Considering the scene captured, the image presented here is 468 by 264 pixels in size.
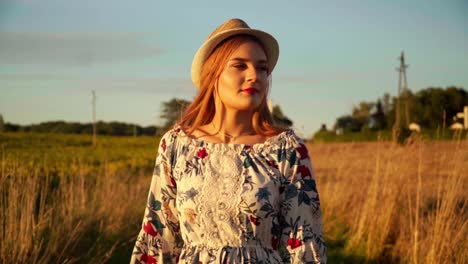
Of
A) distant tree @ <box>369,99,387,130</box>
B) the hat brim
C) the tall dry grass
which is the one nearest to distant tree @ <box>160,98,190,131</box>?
the hat brim

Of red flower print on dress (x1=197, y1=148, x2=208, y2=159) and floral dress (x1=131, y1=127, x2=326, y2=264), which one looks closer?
floral dress (x1=131, y1=127, x2=326, y2=264)

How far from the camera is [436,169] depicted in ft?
19.5

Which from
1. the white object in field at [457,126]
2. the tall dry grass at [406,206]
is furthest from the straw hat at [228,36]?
the white object in field at [457,126]

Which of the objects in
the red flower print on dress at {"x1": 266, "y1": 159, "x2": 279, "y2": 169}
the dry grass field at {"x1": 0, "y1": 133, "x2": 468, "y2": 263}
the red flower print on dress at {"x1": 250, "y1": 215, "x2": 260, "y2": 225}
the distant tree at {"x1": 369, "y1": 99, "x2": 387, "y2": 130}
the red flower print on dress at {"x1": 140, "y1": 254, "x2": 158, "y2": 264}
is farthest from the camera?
the distant tree at {"x1": 369, "y1": 99, "x2": 387, "y2": 130}

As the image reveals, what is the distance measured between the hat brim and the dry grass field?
2432 millimetres

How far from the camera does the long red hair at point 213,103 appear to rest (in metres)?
2.66

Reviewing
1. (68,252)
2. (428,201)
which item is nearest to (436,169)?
(428,201)

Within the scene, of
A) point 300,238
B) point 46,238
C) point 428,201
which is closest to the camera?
point 300,238

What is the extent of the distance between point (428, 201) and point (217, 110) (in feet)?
13.7

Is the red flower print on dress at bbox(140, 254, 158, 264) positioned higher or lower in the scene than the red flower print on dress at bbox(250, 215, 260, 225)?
lower

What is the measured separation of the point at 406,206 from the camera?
259 inches

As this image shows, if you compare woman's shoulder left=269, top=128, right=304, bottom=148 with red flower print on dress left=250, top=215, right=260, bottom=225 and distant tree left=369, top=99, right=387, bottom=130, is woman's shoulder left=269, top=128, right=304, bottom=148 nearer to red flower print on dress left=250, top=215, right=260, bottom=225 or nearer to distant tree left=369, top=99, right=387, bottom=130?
red flower print on dress left=250, top=215, right=260, bottom=225

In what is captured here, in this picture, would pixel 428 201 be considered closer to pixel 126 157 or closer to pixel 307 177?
pixel 307 177

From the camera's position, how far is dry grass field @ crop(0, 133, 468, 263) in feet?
16.3
